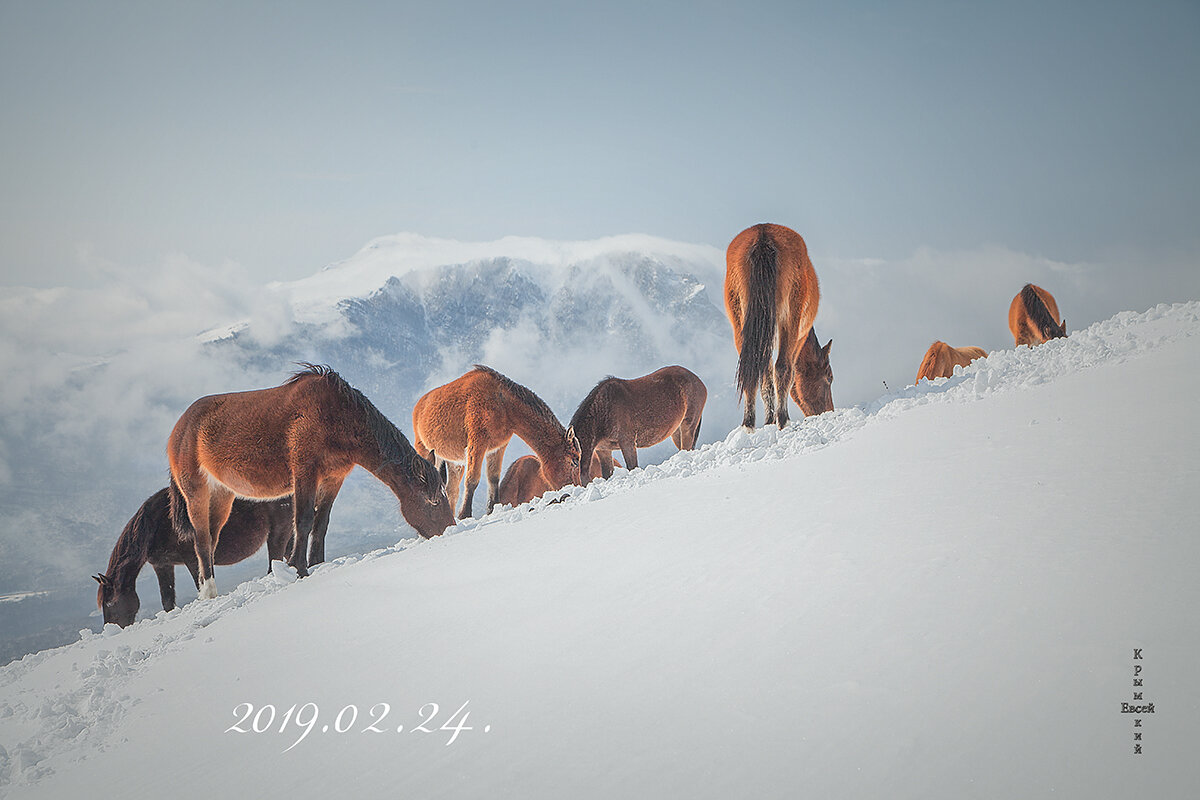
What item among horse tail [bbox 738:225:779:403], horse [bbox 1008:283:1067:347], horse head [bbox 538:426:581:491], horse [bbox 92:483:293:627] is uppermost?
horse [bbox 1008:283:1067:347]

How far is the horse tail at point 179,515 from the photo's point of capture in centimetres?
663

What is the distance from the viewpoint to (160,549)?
7586mm

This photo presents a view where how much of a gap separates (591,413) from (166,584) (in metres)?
5.46

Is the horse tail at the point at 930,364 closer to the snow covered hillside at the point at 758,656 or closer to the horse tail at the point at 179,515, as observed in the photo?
the snow covered hillside at the point at 758,656

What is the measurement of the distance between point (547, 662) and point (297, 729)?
2.28ft

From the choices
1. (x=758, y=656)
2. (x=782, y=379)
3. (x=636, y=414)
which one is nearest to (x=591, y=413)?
(x=636, y=414)

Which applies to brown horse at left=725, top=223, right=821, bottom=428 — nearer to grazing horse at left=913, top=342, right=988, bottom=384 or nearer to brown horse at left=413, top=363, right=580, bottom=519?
brown horse at left=413, top=363, right=580, bottom=519

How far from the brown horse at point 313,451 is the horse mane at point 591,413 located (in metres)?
3.03

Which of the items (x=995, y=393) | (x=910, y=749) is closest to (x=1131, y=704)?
(x=910, y=749)

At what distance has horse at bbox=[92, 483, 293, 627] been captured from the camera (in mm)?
7250

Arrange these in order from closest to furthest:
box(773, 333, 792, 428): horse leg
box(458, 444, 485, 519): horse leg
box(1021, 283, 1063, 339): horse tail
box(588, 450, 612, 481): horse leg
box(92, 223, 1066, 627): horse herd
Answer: box(92, 223, 1066, 627): horse herd
box(773, 333, 792, 428): horse leg
box(458, 444, 485, 519): horse leg
box(588, 450, 612, 481): horse leg
box(1021, 283, 1063, 339): horse tail

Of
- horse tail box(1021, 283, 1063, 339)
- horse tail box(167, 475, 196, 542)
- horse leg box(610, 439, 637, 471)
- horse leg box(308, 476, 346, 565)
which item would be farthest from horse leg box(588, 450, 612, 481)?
horse tail box(1021, 283, 1063, 339)

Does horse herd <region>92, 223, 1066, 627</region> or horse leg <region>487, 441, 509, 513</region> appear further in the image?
horse leg <region>487, 441, 509, 513</region>

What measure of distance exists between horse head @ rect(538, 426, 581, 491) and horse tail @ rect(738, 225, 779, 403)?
2790 mm
